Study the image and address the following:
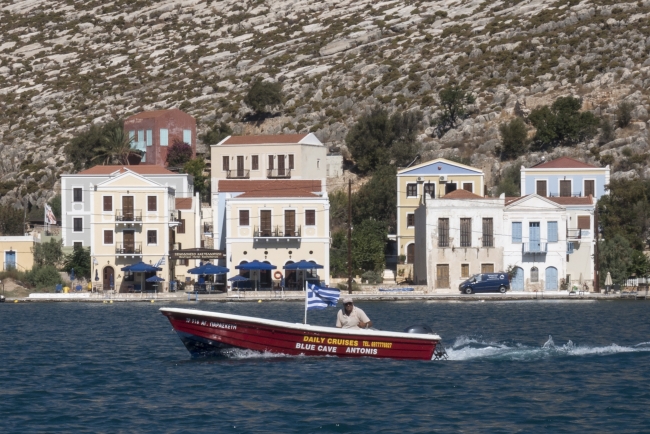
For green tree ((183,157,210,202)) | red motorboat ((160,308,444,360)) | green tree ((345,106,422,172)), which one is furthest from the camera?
green tree ((345,106,422,172))

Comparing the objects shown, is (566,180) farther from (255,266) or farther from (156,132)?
(156,132)

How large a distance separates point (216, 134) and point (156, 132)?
27.9 ft

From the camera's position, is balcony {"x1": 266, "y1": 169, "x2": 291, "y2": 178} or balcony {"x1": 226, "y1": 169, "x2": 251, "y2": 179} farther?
balcony {"x1": 226, "y1": 169, "x2": 251, "y2": 179}

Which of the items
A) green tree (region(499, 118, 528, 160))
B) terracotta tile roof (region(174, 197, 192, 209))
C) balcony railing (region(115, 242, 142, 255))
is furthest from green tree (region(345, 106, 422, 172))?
balcony railing (region(115, 242, 142, 255))

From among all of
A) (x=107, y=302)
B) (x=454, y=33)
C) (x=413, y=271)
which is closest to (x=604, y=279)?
(x=413, y=271)

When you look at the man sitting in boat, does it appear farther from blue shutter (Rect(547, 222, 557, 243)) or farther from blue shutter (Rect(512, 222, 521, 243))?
blue shutter (Rect(547, 222, 557, 243))

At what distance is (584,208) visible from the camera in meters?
75.6

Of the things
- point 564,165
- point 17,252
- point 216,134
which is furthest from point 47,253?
point 564,165

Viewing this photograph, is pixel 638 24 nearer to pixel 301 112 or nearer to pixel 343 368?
pixel 301 112

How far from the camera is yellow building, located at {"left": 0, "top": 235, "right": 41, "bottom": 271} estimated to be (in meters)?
77.7

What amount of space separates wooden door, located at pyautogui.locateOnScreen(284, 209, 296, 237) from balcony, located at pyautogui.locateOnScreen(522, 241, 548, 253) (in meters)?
15.0

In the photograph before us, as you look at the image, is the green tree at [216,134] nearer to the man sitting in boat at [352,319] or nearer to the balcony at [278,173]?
the balcony at [278,173]

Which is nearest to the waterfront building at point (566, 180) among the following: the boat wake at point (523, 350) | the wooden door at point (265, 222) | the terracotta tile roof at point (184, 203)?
the wooden door at point (265, 222)

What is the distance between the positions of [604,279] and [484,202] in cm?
913
